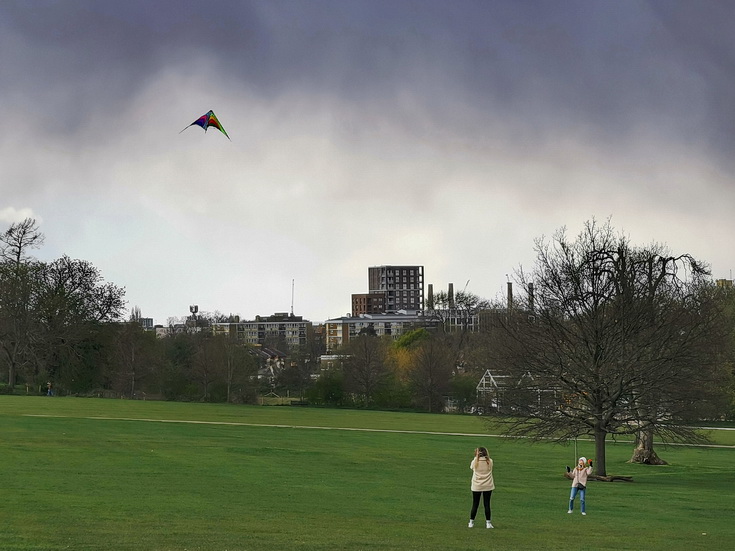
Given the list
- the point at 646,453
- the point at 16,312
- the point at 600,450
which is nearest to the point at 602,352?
the point at 600,450

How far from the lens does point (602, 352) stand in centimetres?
4041

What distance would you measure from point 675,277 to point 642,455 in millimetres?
11215

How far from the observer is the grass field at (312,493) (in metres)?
21.4

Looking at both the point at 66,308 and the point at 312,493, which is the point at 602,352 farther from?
the point at 66,308

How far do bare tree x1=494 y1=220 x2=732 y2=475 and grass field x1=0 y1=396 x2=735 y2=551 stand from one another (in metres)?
2.68

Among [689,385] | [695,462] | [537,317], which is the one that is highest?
[537,317]

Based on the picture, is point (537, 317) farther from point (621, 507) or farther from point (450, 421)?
point (450, 421)

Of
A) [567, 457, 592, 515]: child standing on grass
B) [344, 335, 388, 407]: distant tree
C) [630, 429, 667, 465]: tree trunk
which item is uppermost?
[344, 335, 388, 407]: distant tree

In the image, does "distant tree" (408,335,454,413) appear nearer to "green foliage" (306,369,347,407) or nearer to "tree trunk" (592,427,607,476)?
"green foliage" (306,369,347,407)

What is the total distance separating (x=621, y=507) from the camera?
30797mm

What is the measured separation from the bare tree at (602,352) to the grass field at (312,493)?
8.79 feet

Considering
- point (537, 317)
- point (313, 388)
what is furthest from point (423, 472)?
point (313, 388)

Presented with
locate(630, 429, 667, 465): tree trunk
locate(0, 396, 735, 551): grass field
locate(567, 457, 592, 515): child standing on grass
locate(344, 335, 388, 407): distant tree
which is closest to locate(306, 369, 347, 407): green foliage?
locate(344, 335, 388, 407): distant tree

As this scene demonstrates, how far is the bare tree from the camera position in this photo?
4019 cm
